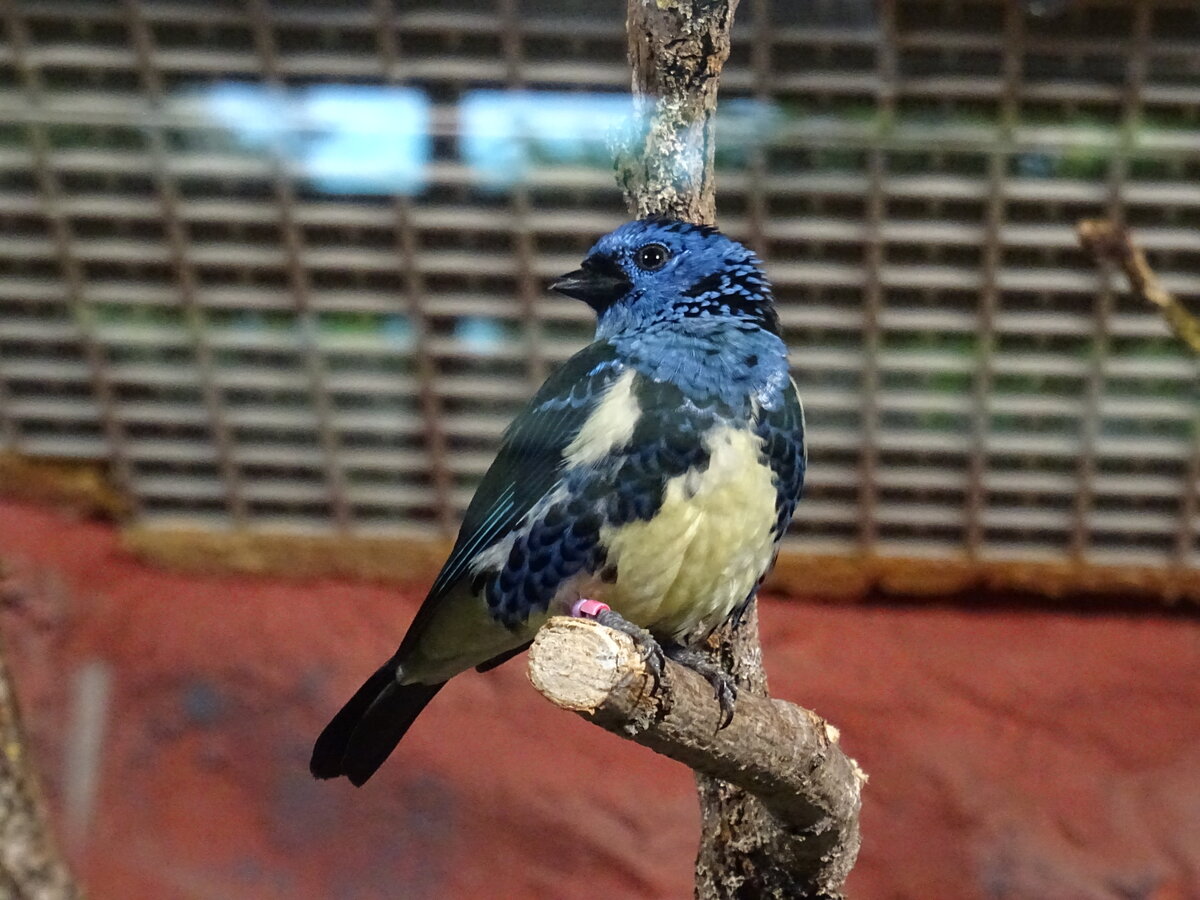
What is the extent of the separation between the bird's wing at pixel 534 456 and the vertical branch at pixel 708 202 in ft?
0.41

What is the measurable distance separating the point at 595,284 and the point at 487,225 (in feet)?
0.56

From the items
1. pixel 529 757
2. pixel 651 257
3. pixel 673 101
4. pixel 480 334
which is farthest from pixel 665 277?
pixel 529 757

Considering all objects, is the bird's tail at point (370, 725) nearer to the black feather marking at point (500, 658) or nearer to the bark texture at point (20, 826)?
the black feather marking at point (500, 658)

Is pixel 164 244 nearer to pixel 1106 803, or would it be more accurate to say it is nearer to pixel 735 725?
pixel 735 725

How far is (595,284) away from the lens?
81 cm

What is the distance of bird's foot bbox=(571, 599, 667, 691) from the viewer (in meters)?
0.63

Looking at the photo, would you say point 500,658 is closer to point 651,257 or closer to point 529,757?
point 651,257

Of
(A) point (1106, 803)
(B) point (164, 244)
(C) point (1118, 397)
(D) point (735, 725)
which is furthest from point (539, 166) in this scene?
(A) point (1106, 803)

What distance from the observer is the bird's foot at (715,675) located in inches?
28.2

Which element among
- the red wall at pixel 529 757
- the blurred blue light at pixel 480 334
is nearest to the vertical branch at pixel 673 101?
the blurred blue light at pixel 480 334

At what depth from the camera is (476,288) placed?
0.96 metres

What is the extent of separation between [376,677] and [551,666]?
30 centimetres

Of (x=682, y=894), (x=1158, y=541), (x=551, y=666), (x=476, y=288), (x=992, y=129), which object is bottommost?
(x=682, y=894)

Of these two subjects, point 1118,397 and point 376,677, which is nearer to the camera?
point 376,677
